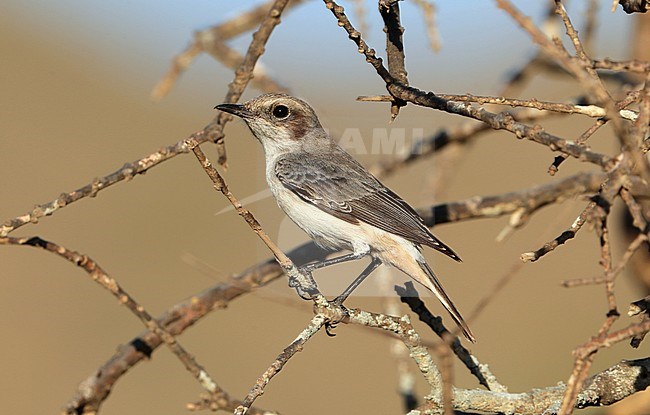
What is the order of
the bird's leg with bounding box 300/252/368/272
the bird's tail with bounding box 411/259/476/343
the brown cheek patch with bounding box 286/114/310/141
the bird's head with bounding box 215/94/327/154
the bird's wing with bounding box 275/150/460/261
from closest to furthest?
the bird's tail with bounding box 411/259/476/343 < the bird's leg with bounding box 300/252/368/272 < the bird's wing with bounding box 275/150/460/261 < the bird's head with bounding box 215/94/327/154 < the brown cheek patch with bounding box 286/114/310/141

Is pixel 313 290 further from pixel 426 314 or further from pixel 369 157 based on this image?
pixel 369 157

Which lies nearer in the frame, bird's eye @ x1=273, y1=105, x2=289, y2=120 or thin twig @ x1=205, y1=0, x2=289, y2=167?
thin twig @ x1=205, y1=0, x2=289, y2=167

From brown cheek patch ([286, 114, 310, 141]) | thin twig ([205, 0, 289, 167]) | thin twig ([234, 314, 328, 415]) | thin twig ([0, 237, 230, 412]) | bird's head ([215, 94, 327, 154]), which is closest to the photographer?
thin twig ([234, 314, 328, 415])

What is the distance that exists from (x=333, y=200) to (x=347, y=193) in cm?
11

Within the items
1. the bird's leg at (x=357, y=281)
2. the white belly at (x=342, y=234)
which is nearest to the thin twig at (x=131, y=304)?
the bird's leg at (x=357, y=281)

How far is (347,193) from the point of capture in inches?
192

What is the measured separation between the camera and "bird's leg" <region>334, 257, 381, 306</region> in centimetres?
435

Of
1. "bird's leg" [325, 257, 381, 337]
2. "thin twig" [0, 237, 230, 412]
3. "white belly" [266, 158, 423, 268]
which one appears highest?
"white belly" [266, 158, 423, 268]

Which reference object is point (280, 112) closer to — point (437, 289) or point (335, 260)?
point (335, 260)

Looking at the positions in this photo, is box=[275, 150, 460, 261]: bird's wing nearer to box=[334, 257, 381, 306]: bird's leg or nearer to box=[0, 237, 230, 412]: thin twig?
box=[334, 257, 381, 306]: bird's leg

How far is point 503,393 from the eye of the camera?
111 inches

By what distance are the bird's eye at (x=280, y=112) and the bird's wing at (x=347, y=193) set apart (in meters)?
0.32

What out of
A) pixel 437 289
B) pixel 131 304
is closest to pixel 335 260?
pixel 437 289

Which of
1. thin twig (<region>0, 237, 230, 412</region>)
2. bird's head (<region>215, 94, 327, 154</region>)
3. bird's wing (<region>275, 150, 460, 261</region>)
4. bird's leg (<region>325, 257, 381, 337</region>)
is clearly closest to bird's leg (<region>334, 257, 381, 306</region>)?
bird's leg (<region>325, 257, 381, 337</region>)
